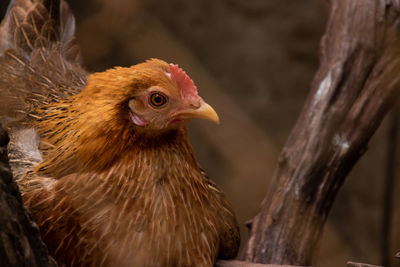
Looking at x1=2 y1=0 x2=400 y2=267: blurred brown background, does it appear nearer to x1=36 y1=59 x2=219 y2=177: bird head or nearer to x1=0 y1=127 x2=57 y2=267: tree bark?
x1=36 y1=59 x2=219 y2=177: bird head

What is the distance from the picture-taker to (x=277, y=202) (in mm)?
1983

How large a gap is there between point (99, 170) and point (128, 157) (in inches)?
3.7

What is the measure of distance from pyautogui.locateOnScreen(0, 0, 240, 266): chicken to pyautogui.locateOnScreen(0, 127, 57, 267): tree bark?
29cm

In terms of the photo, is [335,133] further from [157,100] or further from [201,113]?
[157,100]

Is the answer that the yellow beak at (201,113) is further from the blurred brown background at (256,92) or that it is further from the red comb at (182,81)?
the blurred brown background at (256,92)

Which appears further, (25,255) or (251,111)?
(251,111)

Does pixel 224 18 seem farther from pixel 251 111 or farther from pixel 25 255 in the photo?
pixel 25 255

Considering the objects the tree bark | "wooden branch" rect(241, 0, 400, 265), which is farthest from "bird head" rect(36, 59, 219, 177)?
"wooden branch" rect(241, 0, 400, 265)

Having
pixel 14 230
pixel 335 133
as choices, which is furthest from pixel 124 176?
pixel 335 133

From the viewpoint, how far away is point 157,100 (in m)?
1.38


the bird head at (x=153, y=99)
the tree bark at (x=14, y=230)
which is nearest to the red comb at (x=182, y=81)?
the bird head at (x=153, y=99)

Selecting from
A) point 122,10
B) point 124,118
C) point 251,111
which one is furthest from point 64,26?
point 251,111

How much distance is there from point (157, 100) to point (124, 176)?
0.25m

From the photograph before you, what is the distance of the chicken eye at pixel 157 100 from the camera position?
1.37m
